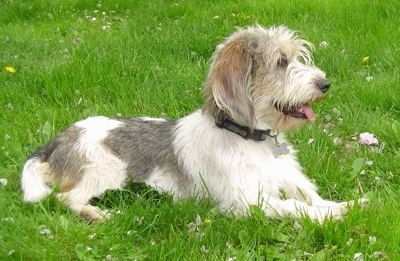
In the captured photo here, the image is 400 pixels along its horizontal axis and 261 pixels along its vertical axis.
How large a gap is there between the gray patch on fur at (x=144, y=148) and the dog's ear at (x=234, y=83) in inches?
27.6

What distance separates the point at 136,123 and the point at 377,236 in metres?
2.21

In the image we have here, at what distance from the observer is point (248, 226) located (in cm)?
411

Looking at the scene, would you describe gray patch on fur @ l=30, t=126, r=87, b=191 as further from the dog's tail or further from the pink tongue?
the pink tongue

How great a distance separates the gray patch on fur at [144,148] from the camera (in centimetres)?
498

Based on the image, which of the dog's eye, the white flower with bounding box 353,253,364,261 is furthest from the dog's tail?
the white flower with bounding box 353,253,364,261

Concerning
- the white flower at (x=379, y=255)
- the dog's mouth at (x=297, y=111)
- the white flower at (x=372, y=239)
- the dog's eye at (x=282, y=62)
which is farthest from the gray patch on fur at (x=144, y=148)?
the white flower at (x=379, y=255)

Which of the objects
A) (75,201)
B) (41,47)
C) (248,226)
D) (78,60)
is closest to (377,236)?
(248,226)

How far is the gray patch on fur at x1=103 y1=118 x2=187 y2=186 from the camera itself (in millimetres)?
4980

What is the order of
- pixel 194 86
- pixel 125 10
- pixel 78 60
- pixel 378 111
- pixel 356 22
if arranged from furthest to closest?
1. pixel 125 10
2. pixel 356 22
3. pixel 78 60
4. pixel 194 86
5. pixel 378 111

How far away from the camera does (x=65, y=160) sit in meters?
5.00

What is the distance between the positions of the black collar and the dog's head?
5 centimetres

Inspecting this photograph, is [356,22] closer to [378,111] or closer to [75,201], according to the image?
[378,111]

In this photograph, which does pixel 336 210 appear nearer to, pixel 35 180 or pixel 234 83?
pixel 234 83

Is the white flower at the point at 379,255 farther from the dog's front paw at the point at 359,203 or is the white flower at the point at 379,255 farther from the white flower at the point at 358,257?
→ the dog's front paw at the point at 359,203
